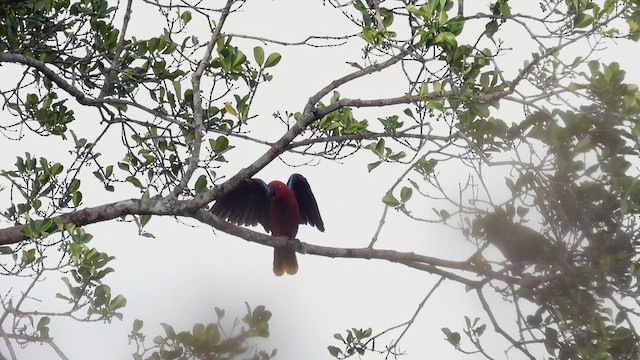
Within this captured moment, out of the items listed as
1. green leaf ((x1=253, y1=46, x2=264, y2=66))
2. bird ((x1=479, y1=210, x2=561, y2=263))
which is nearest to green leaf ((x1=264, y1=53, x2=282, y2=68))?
green leaf ((x1=253, y1=46, x2=264, y2=66))

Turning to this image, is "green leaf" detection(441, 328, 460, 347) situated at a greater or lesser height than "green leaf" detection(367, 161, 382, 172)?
lesser

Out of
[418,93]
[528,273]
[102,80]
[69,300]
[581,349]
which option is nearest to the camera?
[528,273]

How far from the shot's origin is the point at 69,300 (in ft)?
10.8

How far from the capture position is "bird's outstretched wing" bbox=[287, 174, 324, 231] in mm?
5598

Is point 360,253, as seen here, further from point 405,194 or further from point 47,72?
point 47,72

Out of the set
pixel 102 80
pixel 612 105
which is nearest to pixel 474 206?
pixel 612 105

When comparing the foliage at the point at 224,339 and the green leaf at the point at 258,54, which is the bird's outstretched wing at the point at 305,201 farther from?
the foliage at the point at 224,339

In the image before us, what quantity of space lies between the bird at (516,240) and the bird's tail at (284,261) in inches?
98.8

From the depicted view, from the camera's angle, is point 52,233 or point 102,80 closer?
point 52,233

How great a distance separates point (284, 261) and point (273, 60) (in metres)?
2.14

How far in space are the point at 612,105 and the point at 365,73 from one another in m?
1.13

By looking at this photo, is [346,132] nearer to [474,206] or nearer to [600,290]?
[474,206]

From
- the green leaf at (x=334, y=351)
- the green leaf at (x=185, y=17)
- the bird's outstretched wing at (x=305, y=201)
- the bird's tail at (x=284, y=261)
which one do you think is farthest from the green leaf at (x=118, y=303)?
the bird's outstretched wing at (x=305, y=201)

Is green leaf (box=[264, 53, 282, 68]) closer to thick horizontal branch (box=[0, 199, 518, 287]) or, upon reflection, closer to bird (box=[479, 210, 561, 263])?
thick horizontal branch (box=[0, 199, 518, 287])
